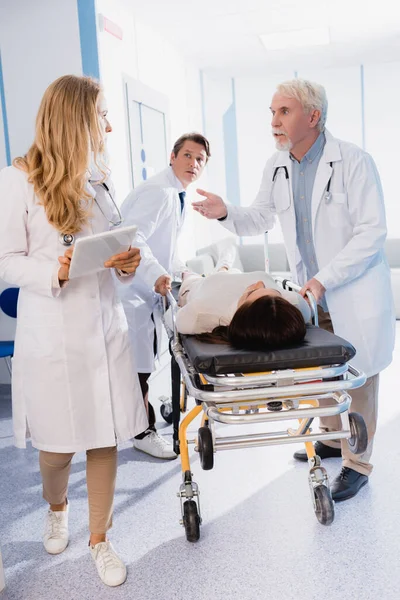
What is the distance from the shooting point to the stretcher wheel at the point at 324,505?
215 cm

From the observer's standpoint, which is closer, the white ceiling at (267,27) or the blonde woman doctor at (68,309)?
the blonde woman doctor at (68,309)

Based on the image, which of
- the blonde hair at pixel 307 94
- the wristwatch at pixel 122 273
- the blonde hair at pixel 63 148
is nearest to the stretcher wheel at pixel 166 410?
the wristwatch at pixel 122 273

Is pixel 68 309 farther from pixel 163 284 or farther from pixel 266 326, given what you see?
pixel 163 284

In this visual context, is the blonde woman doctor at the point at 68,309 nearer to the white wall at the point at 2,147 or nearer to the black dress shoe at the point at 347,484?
the black dress shoe at the point at 347,484

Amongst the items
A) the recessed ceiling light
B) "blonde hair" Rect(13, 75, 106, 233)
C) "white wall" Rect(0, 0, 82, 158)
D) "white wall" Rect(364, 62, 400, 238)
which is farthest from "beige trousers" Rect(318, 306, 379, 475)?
"white wall" Rect(364, 62, 400, 238)

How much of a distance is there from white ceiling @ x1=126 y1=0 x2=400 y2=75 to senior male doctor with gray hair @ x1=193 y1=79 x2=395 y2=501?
2358 mm

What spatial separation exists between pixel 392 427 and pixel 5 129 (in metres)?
3.03

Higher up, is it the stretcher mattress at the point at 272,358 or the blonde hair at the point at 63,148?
the blonde hair at the point at 63,148

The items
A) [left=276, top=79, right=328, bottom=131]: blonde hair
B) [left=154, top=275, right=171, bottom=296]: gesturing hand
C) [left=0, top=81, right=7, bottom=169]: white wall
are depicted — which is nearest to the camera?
[left=276, top=79, right=328, bottom=131]: blonde hair

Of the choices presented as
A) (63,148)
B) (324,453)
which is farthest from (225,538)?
(63,148)

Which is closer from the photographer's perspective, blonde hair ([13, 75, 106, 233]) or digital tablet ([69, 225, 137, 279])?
digital tablet ([69, 225, 137, 279])

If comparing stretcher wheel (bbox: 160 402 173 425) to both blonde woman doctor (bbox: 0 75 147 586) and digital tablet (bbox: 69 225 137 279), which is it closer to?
blonde woman doctor (bbox: 0 75 147 586)

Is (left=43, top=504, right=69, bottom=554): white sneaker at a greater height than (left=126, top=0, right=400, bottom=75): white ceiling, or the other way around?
(left=126, top=0, right=400, bottom=75): white ceiling

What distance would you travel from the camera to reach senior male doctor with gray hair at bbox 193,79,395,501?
2336 mm
